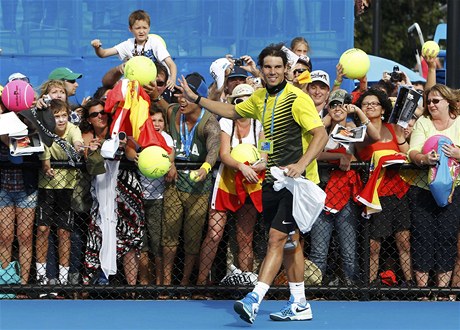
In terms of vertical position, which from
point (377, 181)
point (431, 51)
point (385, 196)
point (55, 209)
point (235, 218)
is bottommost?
point (235, 218)

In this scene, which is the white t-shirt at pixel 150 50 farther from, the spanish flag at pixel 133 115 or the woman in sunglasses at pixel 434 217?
the woman in sunglasses at pixel 434 217

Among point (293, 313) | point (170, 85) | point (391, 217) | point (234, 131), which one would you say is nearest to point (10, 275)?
point (170, 85)

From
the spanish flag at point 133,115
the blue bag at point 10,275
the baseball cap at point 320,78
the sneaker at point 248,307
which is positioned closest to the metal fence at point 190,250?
the blue bag at point 10,275

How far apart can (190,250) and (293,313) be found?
1437 millimetres

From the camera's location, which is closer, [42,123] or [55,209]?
[42,123]

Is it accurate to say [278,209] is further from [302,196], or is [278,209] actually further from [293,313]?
[293,313]

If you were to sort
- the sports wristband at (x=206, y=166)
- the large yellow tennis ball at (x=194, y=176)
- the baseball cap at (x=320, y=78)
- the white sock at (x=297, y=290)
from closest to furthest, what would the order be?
the white sock at (x=297, y=290), the large yellow tennis ball at (x=194, y=176), the sports wristband at (x=206, y=166), the baseball cap at (x=320, y=78)

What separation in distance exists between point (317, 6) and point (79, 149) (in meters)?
4.89

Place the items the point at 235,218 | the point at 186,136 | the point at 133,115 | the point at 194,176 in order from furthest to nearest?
the point at 186,136, the point at 235,218, the point at 133,115, the point at 194,176

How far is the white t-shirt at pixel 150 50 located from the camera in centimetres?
1089

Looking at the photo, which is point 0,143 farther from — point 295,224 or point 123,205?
point 295,224

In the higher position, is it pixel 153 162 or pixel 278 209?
pixel 153 162

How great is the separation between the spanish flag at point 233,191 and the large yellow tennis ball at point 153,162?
0.72 metres

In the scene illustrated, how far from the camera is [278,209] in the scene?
8750mm
